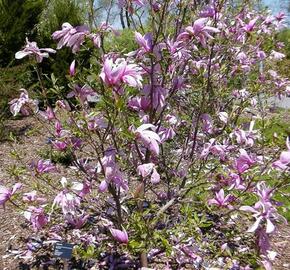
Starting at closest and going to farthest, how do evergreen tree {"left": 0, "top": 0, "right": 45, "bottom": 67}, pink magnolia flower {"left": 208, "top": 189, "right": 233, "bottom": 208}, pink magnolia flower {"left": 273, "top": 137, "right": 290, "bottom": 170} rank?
1. pink magnolia flower {"left": 273, "top": 137, "right": 290, "bottom": 170}
2. pink magnolia flower {"left": 208, "top": 189, "right": 233, "bottom": 208}
3. evergreen tree {"left": 0, "top": 0, "right": 45, "bottom": 67}

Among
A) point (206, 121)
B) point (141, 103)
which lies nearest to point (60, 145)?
point (141, 103)

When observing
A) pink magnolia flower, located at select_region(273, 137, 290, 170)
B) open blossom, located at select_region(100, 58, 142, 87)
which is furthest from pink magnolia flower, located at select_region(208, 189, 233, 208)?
open blossom, located at select_region(100, 58, 142, 87)

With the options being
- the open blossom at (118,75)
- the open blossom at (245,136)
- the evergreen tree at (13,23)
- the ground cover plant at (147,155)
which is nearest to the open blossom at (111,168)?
the ground cover plant at (147,155)

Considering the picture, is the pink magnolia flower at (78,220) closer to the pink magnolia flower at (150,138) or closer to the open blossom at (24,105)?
the open blossom at (24,105)

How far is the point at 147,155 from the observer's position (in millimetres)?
2590

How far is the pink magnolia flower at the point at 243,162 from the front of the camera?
7.99 ft

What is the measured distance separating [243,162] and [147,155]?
1.63ft

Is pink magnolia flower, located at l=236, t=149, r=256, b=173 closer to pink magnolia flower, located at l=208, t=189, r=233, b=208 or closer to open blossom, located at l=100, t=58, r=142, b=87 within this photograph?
pink magnolia flower, located at l=208, t=189, r=233, b=208

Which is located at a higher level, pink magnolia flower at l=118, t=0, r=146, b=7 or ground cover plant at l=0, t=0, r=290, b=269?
pink magnolia flower at l=118, t=0, r=146, b=7

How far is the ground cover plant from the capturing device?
7.14 feet

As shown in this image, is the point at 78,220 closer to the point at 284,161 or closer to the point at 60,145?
the point at 60,145

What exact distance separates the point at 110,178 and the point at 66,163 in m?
2.82

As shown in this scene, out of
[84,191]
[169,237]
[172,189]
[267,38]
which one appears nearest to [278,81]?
[267,38]

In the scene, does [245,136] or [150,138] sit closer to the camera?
[150,138]
